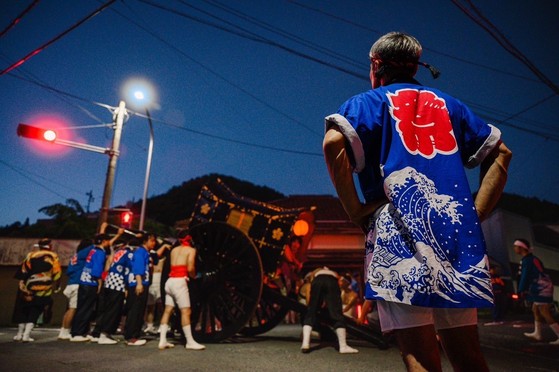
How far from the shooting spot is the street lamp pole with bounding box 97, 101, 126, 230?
10.6 meters

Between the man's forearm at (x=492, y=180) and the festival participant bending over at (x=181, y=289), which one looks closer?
the man's forearm at (x=492, y=180)

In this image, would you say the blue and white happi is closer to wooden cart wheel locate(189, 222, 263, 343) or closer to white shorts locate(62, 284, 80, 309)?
wooden cart wheel locate(189, 222, 263, 343)

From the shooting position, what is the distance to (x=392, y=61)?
1661mm

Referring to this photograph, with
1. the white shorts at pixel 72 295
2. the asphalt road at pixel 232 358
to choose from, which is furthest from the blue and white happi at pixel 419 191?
the white shorts at pixel 72 295

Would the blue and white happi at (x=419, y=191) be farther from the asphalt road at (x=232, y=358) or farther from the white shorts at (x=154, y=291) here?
the white shorts at (x=154, y=291)

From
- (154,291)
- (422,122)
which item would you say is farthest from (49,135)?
(422,122)

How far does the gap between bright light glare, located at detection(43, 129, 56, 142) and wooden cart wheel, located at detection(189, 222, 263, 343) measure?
6955mm

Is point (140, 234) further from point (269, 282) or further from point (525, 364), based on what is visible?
point (525, 364)

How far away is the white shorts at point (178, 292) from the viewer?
6.11m

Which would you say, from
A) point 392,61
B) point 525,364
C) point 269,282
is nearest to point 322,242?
point 269,282

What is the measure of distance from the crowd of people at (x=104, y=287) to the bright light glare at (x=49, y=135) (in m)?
4.36

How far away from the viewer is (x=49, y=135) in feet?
33.9

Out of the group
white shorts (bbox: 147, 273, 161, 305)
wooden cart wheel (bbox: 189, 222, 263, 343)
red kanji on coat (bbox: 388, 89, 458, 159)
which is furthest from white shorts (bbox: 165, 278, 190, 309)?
red kanji on coat (bbox: 388, 89, 458, 159)

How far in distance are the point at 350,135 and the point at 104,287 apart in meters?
7.58
